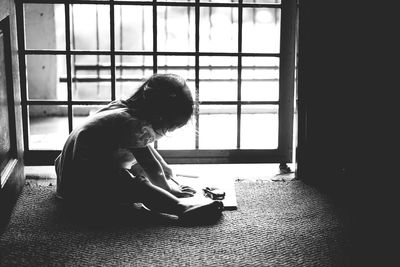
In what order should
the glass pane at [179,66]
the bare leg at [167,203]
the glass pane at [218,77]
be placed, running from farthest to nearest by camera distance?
the glass pane at [218,77] → the glass pane at [179,66] → the bare leg at [167,203]

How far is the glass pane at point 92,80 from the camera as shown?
17.9 ft

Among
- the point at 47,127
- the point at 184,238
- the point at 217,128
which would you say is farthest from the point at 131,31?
the point at 184,238

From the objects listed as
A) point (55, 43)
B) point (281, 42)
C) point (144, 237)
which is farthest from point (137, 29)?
point (144, 237)

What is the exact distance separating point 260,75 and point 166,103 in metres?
3.41

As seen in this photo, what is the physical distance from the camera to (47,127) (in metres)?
4.73

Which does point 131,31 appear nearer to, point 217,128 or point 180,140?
point 217,128

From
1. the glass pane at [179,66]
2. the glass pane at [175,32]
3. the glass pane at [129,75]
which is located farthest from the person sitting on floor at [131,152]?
the glass pane at [175,32]

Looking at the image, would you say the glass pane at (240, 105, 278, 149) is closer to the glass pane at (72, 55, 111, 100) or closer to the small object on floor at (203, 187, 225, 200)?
the small object on floor at (203, 187, 225, 200)

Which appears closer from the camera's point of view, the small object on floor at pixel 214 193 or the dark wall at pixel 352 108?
the dark wall at pixel 352 108

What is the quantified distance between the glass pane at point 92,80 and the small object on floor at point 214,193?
2892 millimetres

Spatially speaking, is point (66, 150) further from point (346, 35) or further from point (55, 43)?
point (55, 43)

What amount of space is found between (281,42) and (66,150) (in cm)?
132

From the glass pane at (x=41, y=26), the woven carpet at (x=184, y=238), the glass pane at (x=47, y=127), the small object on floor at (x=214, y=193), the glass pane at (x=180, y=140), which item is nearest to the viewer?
the woven carpet at (x=184, y=238)

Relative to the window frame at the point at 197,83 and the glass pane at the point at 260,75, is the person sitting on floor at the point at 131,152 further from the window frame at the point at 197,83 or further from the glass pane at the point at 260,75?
the glass pane at the point at 260,75
